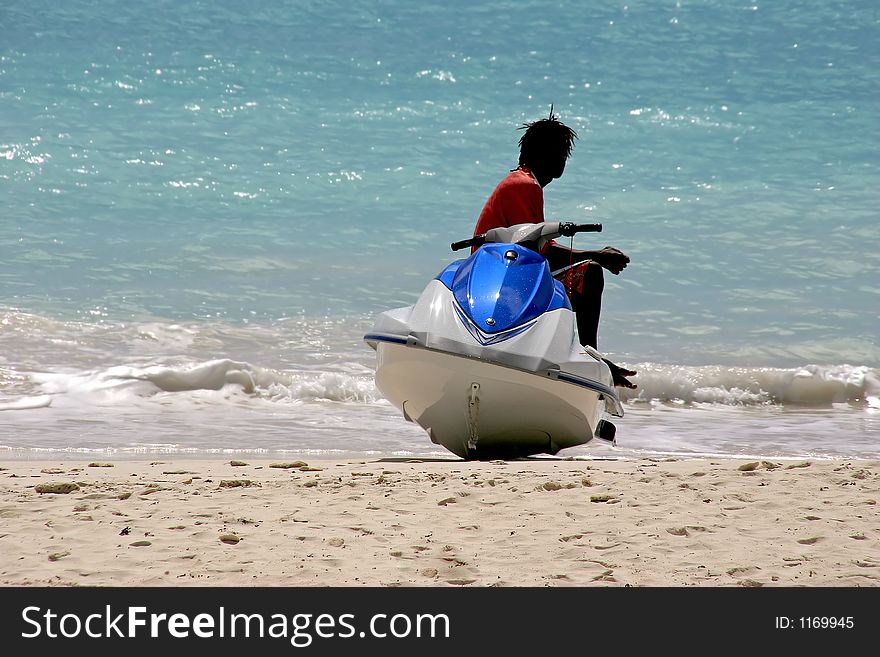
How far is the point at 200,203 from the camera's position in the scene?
1495 cm

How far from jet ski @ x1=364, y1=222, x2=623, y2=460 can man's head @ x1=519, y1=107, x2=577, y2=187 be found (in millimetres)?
512

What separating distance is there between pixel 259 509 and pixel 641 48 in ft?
60.1

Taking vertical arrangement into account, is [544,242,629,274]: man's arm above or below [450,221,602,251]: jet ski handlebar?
below

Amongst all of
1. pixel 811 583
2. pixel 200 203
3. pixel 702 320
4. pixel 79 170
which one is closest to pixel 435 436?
pixel 811 583

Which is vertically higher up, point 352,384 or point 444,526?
point 352,384

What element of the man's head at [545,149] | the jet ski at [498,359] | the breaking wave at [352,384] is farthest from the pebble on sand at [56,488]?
the breaking wave at [352,384]

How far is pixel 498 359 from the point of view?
5191 mm

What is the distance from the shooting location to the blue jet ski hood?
531 cm

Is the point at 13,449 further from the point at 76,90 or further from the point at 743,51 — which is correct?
the point at 743,51

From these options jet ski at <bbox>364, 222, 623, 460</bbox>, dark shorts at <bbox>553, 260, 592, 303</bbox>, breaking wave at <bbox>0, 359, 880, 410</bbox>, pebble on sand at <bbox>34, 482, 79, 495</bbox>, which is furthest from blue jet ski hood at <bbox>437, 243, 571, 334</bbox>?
breaking wave at <bbox>0, 359, 880, 410</bbox>

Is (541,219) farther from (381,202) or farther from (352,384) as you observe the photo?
(381,202)

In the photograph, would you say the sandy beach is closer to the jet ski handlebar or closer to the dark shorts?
the dark shorts

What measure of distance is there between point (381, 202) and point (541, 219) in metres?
9.17

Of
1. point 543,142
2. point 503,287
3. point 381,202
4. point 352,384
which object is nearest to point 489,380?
point 503,287
